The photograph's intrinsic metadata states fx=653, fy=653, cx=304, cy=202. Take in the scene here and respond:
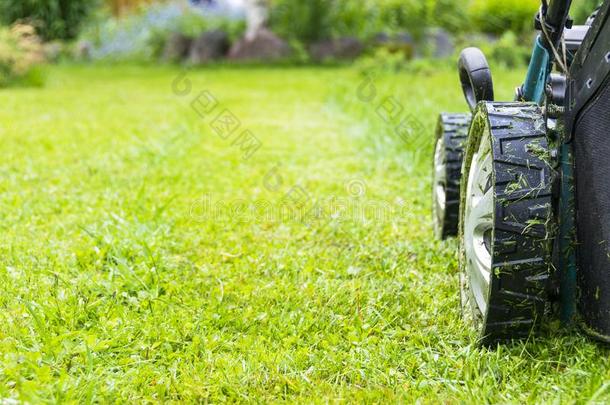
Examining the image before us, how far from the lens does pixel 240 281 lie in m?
2.29

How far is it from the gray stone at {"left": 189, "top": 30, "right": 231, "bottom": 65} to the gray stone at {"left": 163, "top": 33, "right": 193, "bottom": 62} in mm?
302

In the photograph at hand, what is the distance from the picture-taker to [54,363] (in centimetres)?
163

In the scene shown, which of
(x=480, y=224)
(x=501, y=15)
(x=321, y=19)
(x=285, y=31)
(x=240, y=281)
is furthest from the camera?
(x=285, y=31)

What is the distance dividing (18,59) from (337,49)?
6676 mm

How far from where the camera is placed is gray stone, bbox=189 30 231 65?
14.2m

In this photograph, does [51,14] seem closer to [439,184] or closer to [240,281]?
[439,184]

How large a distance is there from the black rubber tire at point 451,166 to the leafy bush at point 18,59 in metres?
7.31

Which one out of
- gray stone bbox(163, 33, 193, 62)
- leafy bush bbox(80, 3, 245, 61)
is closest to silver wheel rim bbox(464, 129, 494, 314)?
leafy bush bbox(80, 3, 245, 61)

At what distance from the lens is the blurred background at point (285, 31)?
A: 37.4ft

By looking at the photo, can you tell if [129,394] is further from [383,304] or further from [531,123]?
[531,123]

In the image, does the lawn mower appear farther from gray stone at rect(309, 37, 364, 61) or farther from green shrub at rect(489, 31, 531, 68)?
gray stone at rect(309, 37, 364, 61)

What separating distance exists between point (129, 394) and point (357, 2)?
12356 mm

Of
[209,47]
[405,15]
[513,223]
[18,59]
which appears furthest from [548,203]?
[209,47]

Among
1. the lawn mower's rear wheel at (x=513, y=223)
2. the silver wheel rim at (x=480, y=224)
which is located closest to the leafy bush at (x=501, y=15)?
the silver wheel rim at (x=480, y=224)
